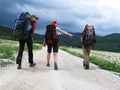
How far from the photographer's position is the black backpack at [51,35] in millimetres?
18114

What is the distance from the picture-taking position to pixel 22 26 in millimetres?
17844

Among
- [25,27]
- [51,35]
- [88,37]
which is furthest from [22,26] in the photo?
[88,37]

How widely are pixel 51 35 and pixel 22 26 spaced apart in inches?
62.3

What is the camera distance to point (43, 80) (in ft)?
46.0

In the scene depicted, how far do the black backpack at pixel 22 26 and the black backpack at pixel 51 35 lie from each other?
1.02 metres

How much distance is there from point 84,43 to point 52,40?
3351 mm

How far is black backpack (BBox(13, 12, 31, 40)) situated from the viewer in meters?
17.8

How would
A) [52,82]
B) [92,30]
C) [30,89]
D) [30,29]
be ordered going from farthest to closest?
1. [92,30]
2. [30,29]
3. [52,82]
4. [30,89]

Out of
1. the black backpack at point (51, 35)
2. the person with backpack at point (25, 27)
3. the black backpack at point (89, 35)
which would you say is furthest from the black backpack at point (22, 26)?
the black backpack at point (89, 35)

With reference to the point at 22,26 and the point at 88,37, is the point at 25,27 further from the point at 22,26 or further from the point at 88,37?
the point at 88,37

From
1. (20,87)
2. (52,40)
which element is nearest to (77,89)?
(20,87)

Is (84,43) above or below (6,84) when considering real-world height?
above

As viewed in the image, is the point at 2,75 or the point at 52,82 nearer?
the point at 52,82

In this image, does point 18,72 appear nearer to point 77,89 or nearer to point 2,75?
point 2,75
